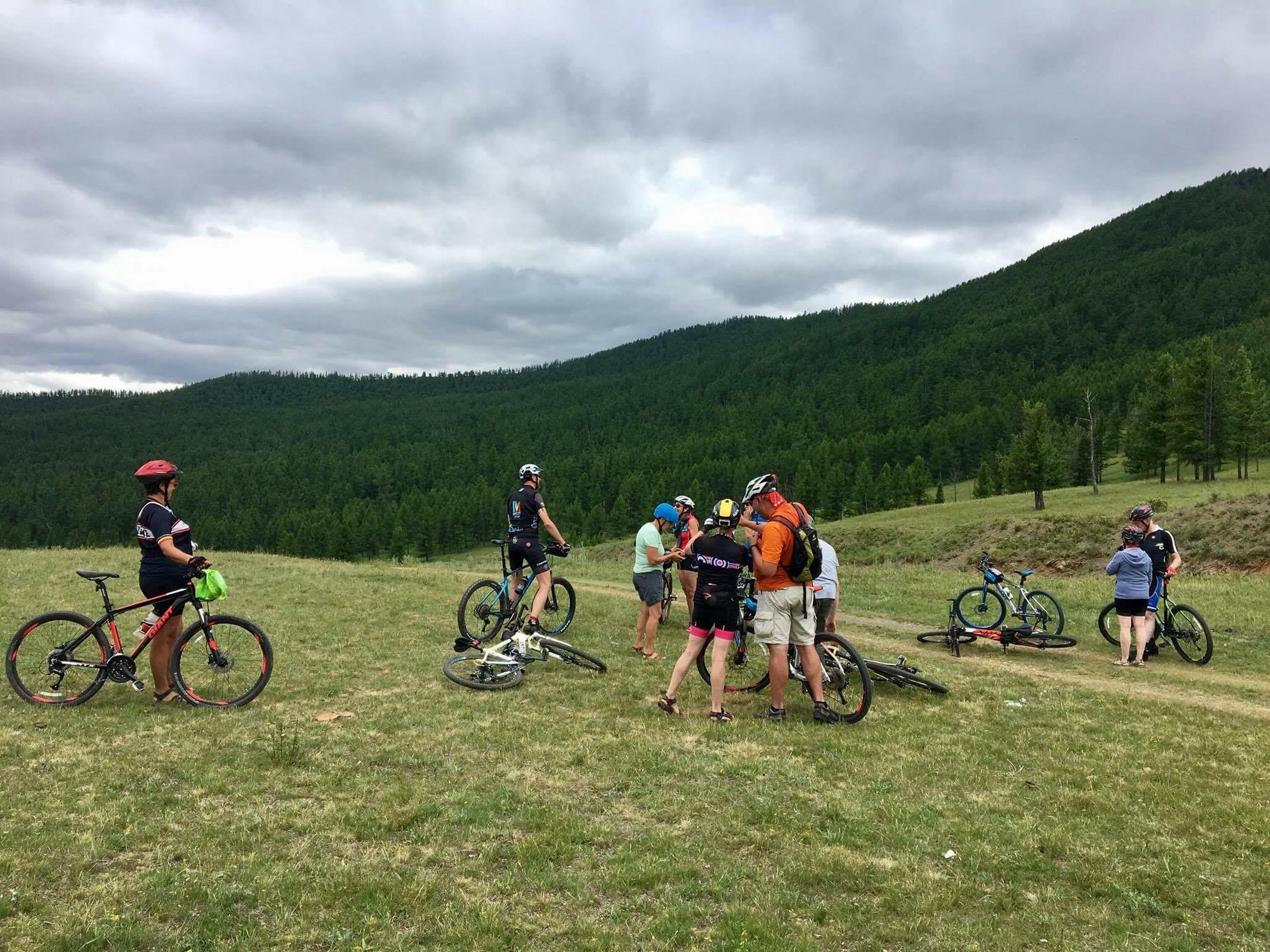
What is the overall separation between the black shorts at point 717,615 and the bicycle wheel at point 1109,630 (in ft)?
28.2

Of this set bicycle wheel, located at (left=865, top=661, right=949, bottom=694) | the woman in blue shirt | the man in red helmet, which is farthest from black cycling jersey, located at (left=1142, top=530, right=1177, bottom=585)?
the man in red helmet

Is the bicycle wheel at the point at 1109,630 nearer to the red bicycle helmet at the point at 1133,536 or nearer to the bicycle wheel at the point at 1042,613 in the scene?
the bicycle wheel at the point at 1042,613

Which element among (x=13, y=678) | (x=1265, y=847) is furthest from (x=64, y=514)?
(x=1265, y=847)

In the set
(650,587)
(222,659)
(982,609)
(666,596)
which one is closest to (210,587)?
(222,659)

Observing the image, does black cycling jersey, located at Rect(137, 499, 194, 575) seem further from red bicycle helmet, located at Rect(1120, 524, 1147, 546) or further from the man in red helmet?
red bicycle helmet, located at Rect(1120, 524, 1147, 546)

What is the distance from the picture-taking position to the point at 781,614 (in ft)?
25.6

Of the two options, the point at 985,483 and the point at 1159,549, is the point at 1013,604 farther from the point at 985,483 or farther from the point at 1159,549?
the point at 985,483

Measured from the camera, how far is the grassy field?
13.0ft

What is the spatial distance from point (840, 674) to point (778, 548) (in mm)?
2010

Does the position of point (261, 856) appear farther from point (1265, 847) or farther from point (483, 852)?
point (1265, 847)

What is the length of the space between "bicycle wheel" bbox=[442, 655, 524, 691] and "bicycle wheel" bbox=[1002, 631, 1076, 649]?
890 cm

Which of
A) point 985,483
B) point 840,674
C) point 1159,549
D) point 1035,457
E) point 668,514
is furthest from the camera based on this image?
point 985,483

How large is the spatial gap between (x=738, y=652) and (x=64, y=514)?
198532 mm

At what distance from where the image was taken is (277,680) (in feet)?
28.9
